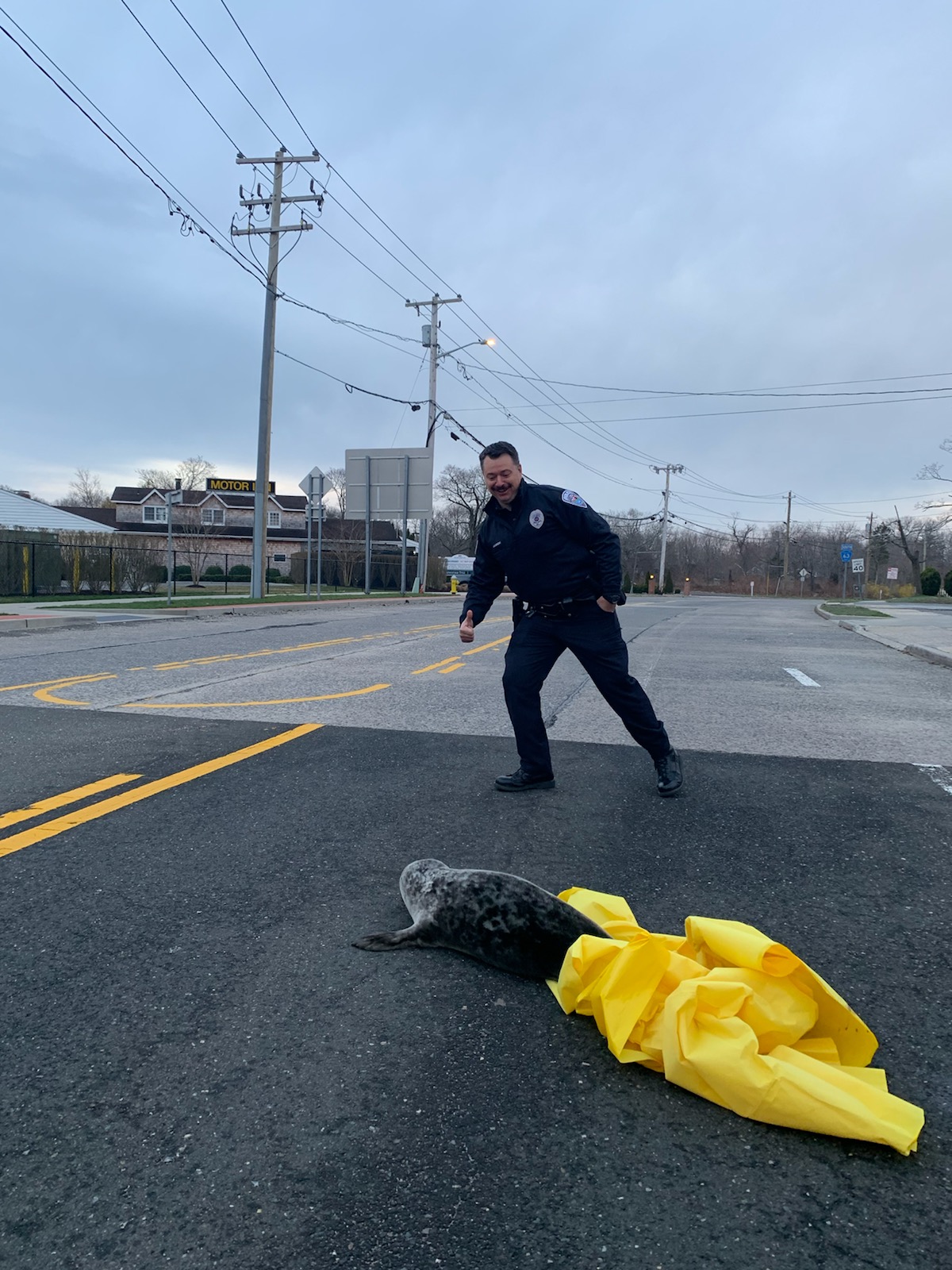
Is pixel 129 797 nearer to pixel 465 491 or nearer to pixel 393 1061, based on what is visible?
pixel 393 1061

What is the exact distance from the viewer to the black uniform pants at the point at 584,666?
4945 millimetres

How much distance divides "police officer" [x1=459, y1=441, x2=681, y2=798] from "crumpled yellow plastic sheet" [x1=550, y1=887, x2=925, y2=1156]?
246 cm

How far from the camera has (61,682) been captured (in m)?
9.03

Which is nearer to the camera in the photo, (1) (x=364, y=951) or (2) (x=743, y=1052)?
(2) (x=743, y=1052)

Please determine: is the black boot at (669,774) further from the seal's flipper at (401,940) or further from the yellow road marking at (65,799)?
the yellow road marking at (65,799)

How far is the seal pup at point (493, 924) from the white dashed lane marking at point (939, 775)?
3.41 m

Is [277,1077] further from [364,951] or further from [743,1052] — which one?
[743,1052]

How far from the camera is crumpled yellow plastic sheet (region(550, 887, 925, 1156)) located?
199 cm

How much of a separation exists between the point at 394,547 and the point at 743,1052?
63.8m

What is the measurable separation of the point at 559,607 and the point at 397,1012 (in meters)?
2.83

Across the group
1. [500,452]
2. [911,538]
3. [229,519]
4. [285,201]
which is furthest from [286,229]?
[911,538]

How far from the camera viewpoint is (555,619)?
5016mm

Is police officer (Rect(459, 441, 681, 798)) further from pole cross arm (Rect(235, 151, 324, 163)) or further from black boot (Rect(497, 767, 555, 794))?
pole cross arm (Rect(235, 151, 324, 163))

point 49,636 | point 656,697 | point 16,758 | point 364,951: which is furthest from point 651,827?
point 49,636
